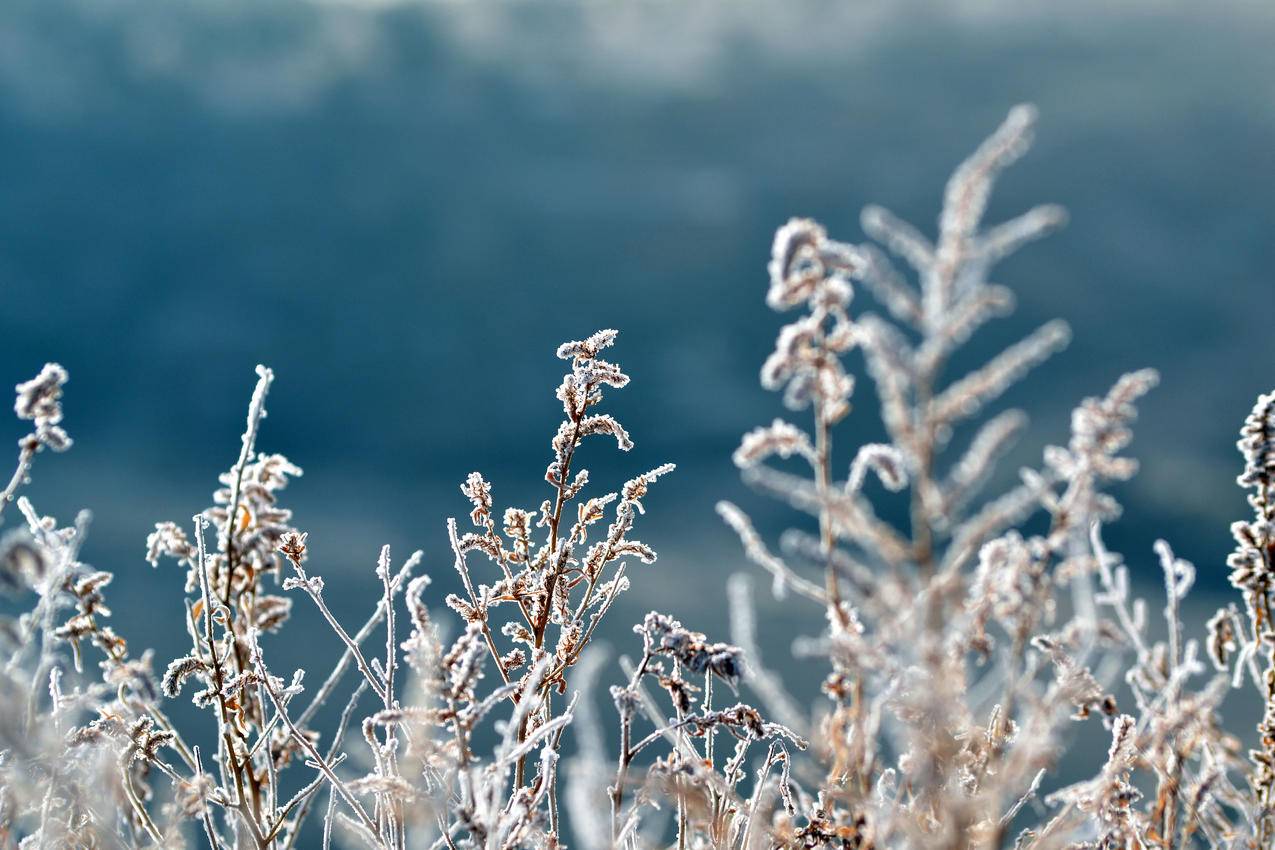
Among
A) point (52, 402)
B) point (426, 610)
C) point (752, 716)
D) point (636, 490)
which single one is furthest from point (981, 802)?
point (52, 402)

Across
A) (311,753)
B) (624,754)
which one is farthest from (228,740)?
(624,754)

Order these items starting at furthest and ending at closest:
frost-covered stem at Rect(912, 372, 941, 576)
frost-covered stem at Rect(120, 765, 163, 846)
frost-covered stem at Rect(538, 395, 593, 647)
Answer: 1. frost-covered stem at Rect(538, 395, 593, 647)
2. frost-covered stem at Rect(120, 765, 163, 846)
3. frost-covered stem at Rect(912, 372, 941, 576)

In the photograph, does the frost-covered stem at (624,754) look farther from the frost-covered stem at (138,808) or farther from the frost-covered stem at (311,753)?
the frost-covered stem at (138,808)

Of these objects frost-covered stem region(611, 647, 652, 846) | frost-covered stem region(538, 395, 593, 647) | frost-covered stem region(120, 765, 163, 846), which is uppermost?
frost-covered stem region(538, 395, 593, 647)

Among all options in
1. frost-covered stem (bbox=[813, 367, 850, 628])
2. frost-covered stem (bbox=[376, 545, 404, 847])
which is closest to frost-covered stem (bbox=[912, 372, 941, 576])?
frost-covered stem (bbox=[813, 367, 850, 628])

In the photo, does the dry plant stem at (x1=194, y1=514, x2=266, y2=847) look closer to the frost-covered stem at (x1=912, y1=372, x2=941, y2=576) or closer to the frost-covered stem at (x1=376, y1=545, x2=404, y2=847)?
the frost-covered stem at (x1=376, y1=545, x2=404, y2=847)

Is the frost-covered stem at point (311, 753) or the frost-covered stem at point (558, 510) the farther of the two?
the frost-covered stem at point (558, 510)

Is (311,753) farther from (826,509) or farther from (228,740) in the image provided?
(826,509)

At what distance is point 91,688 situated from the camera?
320cm

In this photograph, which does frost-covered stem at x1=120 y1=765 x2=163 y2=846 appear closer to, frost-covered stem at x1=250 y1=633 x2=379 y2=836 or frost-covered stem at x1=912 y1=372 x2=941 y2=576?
frost-covered stem at x1=250 y1=633 x2=379 y2=836

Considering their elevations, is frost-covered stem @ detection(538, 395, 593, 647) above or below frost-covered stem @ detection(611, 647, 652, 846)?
above

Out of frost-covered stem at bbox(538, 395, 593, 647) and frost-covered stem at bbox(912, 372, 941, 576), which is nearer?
frost-covered stem at bbox(912, 372, 941, 576)

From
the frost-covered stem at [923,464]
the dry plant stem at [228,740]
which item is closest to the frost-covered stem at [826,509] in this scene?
the frost-covered stem at [923,464]

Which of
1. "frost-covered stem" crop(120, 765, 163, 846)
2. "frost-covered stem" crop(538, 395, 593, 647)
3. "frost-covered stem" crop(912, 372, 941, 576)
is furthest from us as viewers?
"frost-covered stem" crop(538, 395, 593, 647)
